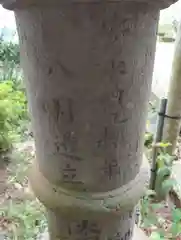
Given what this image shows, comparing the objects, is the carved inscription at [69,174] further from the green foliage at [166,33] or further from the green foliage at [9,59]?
the green foliage at [166,33]

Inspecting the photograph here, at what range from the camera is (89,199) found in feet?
2.27

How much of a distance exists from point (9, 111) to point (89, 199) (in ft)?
4.78

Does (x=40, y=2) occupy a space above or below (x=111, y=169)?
above

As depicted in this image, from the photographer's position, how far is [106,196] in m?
0.69

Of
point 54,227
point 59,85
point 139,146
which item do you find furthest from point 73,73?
point 54,227

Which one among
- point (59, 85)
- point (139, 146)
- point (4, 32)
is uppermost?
point (59, 85)

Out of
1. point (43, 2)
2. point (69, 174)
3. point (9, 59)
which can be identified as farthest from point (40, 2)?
point (9, 59)

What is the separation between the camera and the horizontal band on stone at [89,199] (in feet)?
2.27

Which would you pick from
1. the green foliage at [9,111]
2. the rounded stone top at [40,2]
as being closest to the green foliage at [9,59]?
the green foliage at [9,111]

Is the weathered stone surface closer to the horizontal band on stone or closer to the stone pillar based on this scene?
the stone pillar

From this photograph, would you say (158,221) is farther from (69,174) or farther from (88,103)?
(88,103)

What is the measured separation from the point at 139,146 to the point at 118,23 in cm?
25

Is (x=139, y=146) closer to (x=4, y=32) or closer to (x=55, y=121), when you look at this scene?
(x=55, y=121)

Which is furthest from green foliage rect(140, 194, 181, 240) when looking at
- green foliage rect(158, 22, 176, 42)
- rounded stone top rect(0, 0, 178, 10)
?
green foliage rect(158, 22, 176, 42)
